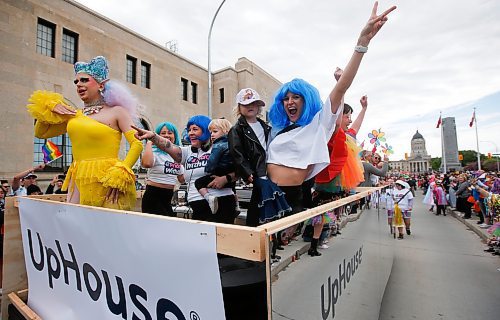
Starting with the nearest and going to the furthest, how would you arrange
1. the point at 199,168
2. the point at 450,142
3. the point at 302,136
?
the point at 302,136 → the point at 199,168 → the point at 450,142

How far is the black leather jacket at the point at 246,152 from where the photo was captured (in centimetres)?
185

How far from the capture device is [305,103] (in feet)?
6.42

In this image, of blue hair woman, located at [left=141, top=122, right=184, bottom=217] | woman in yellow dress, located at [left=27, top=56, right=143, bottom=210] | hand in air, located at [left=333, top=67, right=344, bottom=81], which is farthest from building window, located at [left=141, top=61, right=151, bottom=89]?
hand in air, located at [left=333, top=67, right=344, bottom=81]

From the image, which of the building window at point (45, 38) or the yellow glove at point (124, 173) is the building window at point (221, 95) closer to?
the building window at point (45, 38)

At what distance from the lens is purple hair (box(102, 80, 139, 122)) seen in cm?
229

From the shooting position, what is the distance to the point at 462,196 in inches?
387

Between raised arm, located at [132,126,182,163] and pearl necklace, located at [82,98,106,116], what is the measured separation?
44cm

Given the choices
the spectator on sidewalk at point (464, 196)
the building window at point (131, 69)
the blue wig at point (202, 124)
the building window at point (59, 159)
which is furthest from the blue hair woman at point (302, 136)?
the building window at point (131, 69)

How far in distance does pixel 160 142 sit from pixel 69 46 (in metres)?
15.0

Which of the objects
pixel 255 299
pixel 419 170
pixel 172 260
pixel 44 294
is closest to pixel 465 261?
pixel 255 299

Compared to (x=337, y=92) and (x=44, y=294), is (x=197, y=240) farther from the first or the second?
(x=44, y=294)

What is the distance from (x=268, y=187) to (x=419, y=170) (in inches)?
3761

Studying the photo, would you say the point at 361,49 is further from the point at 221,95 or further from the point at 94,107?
the point at 221,95

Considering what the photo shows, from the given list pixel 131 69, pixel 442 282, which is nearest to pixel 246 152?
pixel 442 282
